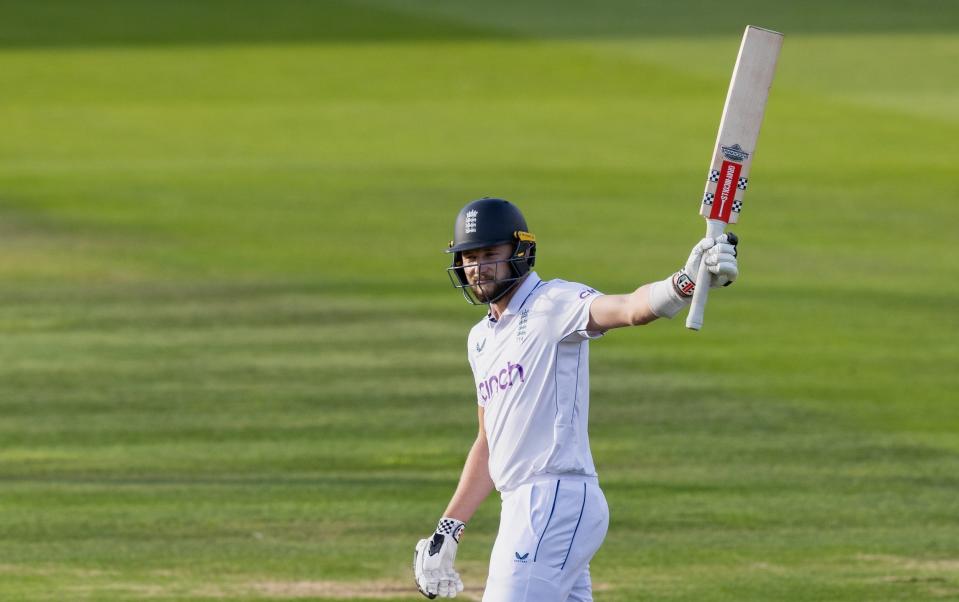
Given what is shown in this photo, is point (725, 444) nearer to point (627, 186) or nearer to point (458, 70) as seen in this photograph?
point (627, 186)

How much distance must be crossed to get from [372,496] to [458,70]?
26.8m

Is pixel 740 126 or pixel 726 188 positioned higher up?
pixel 740 126

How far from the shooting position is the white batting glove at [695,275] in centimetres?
618

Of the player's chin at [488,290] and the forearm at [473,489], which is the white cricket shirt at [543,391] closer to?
the player's chin at [488,290]

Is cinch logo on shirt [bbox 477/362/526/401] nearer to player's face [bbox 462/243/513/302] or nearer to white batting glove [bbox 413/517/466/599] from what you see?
player's face [bbox 462/243/513/302]

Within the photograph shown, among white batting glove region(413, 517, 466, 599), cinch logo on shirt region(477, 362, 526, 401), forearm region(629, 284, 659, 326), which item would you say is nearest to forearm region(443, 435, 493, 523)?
white batting glove region(413, 517, 466, 599)

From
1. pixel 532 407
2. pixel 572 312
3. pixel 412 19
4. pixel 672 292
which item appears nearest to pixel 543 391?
pixel 532 407

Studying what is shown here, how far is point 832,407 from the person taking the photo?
47.9ft

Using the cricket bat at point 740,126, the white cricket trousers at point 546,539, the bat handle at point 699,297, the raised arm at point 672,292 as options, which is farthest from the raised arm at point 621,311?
the white cricket trousers at point 546,539

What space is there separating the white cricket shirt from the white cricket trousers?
0.28 ft

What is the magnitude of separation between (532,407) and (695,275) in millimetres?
1047

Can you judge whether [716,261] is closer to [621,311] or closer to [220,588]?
[621,311]

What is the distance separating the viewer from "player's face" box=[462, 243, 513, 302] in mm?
7184

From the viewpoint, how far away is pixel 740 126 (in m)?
6.93
